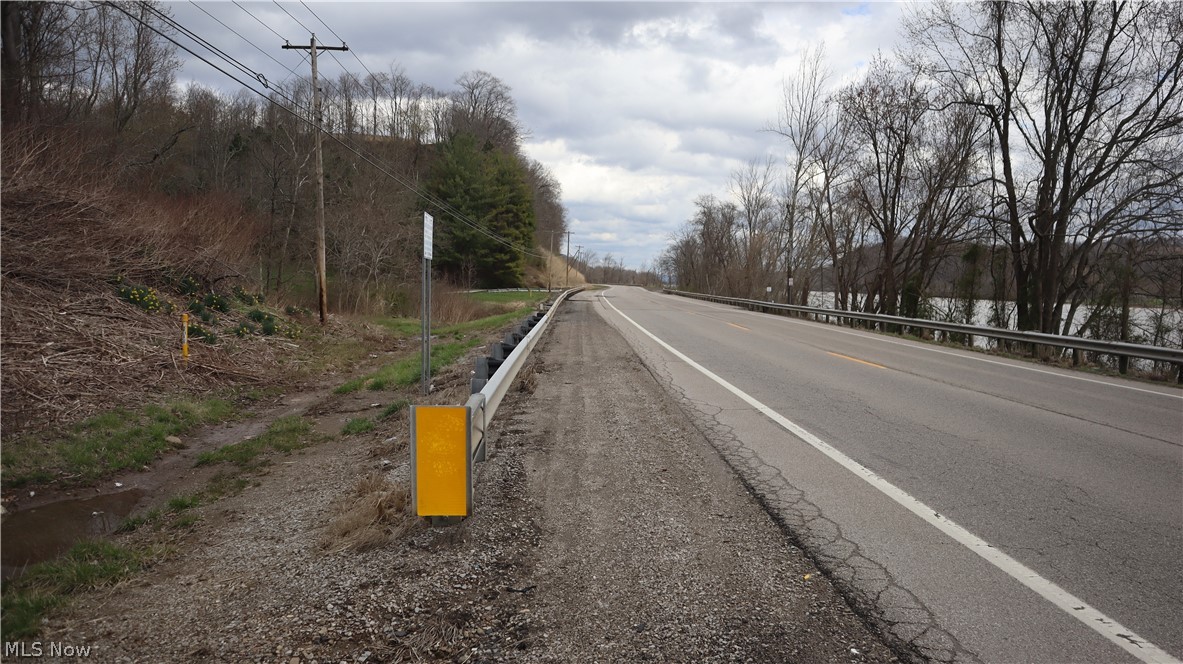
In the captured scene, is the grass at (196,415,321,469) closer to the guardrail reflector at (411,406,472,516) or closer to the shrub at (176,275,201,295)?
the guardrail reflector at (411,406,472,516)

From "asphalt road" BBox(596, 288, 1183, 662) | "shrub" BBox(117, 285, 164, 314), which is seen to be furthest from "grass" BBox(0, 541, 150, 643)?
"shrub" BBox(117, 285, 164, 314)

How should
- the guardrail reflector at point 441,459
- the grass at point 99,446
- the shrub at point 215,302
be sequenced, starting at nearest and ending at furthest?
the guardrail reflector at point 441,459, the grass at point 99,446, the shrub at point 215,302

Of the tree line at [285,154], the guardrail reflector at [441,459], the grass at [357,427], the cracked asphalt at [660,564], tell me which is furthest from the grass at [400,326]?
the guardrail reflector at [441,459]

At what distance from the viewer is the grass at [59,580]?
10.5ft

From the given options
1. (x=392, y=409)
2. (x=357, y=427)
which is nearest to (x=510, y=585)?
(x=357, y=427)

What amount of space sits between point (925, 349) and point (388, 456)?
1446cm

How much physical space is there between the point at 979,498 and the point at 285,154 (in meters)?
Answer: 46.1

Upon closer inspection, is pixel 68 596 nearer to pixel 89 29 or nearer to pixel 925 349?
pixel 925 349

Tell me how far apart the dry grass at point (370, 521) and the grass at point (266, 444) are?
9.56 feet

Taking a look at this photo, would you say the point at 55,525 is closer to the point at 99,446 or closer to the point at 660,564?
the point at 99,446

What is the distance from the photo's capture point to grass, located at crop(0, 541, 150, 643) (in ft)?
10.5

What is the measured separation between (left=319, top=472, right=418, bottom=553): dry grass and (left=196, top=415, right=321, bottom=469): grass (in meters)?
2.91

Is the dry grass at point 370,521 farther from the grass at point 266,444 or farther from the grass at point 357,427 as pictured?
the grass at point 357,427

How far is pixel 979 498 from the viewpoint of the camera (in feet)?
15.6
